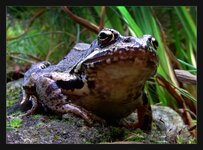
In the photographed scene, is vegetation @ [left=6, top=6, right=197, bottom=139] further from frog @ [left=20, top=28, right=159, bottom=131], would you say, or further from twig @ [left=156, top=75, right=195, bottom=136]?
frog @ [left=20, top=28, right=159, bottom=131]

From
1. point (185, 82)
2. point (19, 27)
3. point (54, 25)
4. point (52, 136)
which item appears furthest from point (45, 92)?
point (19, 27)

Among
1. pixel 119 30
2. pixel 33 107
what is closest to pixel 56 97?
pixel 33 107

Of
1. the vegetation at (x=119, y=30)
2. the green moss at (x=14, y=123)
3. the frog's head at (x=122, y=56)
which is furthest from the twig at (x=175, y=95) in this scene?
the green moss at (x=14, y=123)

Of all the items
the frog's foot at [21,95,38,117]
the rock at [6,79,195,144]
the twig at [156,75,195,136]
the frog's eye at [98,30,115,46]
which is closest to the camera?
the rock at [6,79,195,144]

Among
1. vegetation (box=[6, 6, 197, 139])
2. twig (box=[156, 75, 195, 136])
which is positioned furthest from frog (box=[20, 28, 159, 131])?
vegetation (box=[6, 6, 197, 139])

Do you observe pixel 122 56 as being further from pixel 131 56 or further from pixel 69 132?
pixel 69 132

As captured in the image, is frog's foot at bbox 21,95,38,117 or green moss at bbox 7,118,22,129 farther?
Answer: frog's foot at bbox 21,95,38,117
